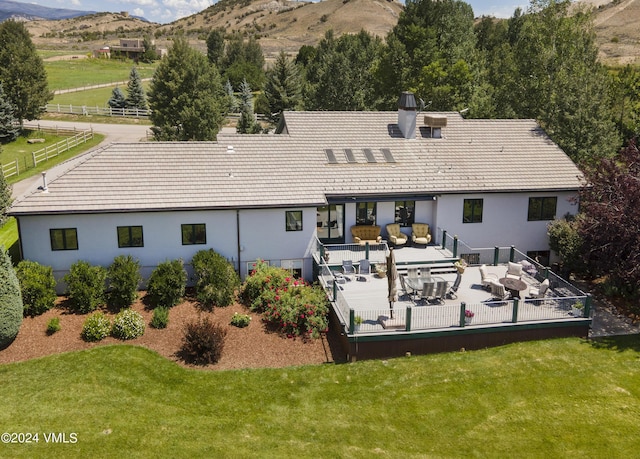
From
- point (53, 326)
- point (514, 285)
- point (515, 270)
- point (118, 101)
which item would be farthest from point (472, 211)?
point (118, 101)

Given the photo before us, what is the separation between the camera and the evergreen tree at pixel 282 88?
52.8m

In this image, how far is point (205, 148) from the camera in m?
25.0

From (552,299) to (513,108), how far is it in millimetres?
25253

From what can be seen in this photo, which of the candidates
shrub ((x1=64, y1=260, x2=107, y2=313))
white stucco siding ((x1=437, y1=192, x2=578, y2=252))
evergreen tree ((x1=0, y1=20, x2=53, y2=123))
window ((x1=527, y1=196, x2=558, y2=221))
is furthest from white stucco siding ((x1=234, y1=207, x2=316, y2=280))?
evergreen tree ((x1=0, y1=20, x2=53, y2=123))

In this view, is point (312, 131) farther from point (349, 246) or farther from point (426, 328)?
point (426, 328)

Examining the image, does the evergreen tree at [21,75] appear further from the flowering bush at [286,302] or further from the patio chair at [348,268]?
the patio chair at [348,268]

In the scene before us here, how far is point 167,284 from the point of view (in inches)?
810

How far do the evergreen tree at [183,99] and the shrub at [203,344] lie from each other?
26.0 metres

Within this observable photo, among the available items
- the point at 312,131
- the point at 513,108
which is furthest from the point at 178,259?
the point at 513,108

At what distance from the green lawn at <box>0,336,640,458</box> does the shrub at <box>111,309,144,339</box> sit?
2.52 feet

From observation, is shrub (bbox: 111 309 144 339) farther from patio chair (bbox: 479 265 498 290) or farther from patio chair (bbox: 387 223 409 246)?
patio chair (bbox: 479 265 498 290)

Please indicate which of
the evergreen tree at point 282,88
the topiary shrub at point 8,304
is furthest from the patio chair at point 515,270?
the evergreen tree at point 282,88

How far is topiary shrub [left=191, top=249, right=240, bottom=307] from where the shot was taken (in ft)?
69.2

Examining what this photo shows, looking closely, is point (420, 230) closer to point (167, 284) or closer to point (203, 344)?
point (167, 284)
